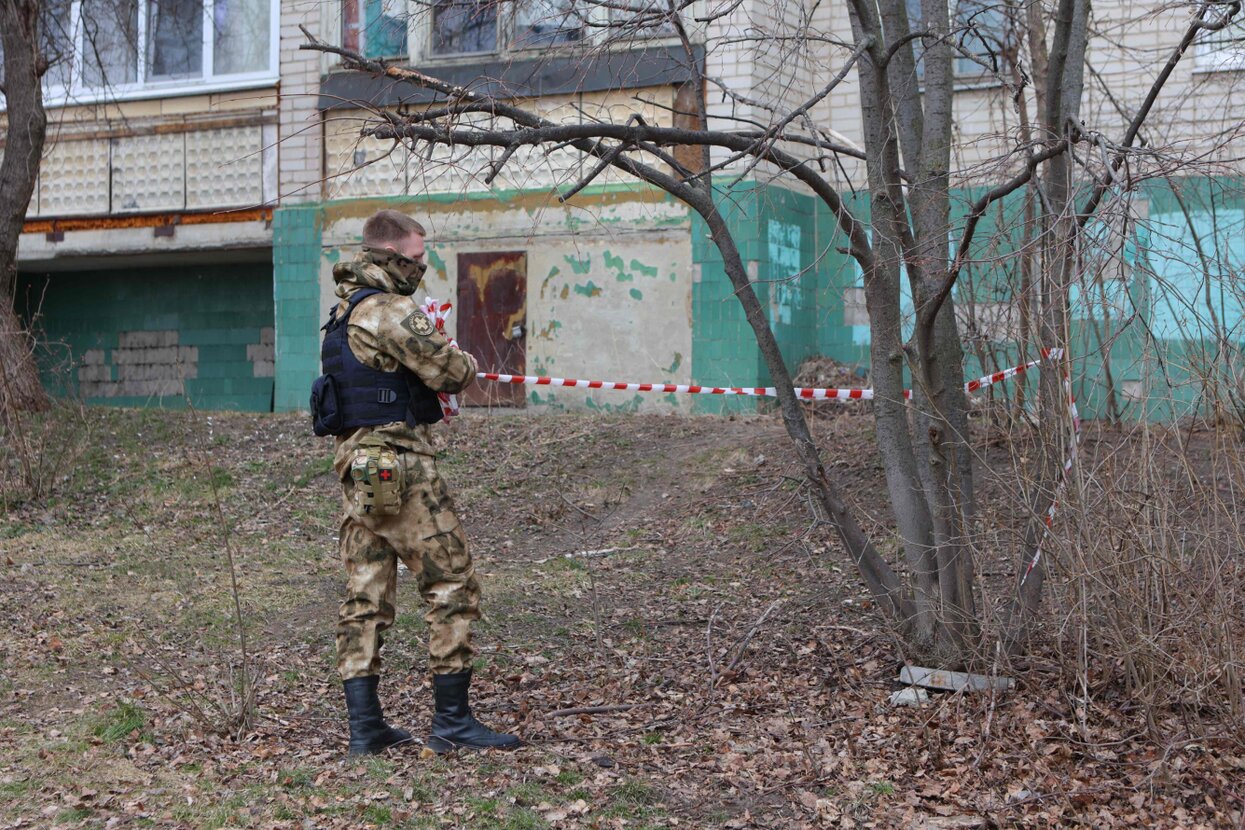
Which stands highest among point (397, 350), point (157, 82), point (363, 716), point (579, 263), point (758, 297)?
point (157, 82)

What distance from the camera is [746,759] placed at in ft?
16.1

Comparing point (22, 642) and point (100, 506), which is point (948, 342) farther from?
point (100, 506)

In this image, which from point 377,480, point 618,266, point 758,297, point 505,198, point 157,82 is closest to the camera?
point 377,480

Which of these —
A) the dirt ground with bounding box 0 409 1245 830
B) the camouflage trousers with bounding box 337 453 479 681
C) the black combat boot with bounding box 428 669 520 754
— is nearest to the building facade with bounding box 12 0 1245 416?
the dirt ground with bounding box 0 409 1245 830

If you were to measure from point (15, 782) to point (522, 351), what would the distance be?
24.9 ft

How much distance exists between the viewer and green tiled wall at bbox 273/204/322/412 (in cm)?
1262

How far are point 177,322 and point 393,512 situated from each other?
1119 cm

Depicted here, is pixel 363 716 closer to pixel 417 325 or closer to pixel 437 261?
pixel 417 325

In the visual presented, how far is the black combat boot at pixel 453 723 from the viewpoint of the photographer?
485cm

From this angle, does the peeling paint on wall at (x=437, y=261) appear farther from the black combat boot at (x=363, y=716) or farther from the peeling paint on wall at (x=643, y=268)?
the black combat boot at (x=363, y=716)

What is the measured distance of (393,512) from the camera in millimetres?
4777

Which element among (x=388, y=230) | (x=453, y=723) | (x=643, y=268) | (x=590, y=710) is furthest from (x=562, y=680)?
(x=643, y=268)

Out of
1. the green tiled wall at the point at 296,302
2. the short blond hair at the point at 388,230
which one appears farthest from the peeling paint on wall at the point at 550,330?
the short blond hair at the point at 388,230

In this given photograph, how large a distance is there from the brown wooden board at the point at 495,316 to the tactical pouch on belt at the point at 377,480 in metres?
7.01
